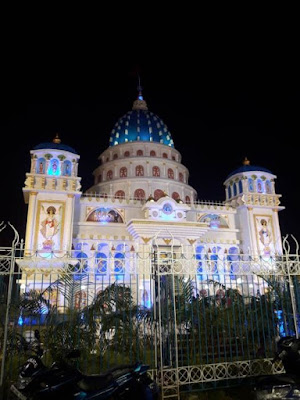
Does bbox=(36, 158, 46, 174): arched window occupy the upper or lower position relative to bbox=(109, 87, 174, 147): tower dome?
lower

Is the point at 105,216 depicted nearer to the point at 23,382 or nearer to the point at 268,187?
the point at 268,187

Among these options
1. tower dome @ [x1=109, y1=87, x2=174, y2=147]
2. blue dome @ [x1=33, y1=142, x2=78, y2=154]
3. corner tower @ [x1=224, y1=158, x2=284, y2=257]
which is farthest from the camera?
tower dome @ [x1=109, y1=87, x2=174, y2=147]

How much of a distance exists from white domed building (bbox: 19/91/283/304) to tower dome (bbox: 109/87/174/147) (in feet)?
0.43

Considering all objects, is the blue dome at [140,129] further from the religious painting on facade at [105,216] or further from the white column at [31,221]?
the white column at [31,221]

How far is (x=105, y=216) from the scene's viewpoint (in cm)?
2675

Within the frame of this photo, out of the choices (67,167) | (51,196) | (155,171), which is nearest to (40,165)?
(67,167)

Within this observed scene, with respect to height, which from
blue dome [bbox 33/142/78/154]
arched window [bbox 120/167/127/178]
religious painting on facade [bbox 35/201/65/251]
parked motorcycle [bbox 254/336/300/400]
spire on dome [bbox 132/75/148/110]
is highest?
spire on dome [bbox 132/75/148/110]

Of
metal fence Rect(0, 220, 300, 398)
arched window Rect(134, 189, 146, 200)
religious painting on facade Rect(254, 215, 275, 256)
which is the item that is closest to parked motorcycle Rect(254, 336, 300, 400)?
metal fence Rect(0, 220, 300, 398)

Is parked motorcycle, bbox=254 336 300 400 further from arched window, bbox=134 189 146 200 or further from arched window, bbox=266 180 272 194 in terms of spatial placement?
arched window, bbox=134 189 146 200

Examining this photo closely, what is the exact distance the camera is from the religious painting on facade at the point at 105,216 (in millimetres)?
A: 26422

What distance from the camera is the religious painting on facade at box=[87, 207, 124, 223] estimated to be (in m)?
26.4

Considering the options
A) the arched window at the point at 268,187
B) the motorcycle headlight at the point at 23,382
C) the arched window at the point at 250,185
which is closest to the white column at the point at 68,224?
the arched window at the point at 250,185

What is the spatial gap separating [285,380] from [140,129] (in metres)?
33.3

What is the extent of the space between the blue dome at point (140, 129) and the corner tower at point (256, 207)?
396 inches
